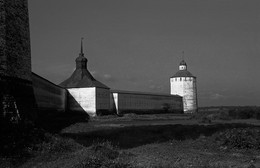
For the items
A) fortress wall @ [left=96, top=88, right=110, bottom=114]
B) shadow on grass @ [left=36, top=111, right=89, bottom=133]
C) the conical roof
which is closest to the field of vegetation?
shadow on grass @ [left=36, top=111, right=89, bottom=133]

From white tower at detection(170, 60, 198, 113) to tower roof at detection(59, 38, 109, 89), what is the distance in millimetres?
17432

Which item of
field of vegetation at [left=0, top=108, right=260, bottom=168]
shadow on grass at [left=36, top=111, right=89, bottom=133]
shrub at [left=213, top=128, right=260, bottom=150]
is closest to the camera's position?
field of vegetation at [left=0, top=108, right=260, bottom=168]

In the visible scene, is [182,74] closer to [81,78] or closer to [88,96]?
[81,78]

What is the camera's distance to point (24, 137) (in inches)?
341

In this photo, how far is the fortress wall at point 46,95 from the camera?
1804cm

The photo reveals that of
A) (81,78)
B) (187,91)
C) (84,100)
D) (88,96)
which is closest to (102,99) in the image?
(88,96)

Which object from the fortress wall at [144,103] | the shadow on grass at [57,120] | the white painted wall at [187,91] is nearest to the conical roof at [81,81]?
the fortress wall at [144,103]

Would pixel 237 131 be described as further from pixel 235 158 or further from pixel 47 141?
pixel 47 141

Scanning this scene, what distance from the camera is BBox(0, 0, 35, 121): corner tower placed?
9.33 meters

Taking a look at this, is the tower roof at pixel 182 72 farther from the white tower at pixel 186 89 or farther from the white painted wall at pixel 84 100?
the white painted wall at pixel 84 100

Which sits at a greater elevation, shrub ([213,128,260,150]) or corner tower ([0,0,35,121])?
corner tower ([0,0,35,121])

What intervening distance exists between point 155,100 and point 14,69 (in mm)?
32212

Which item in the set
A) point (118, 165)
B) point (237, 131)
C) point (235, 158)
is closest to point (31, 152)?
point (118, 165)

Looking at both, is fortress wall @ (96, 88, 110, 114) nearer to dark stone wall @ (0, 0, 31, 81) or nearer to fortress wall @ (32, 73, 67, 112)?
fortress wall @ (32, 73, 67, 112)
